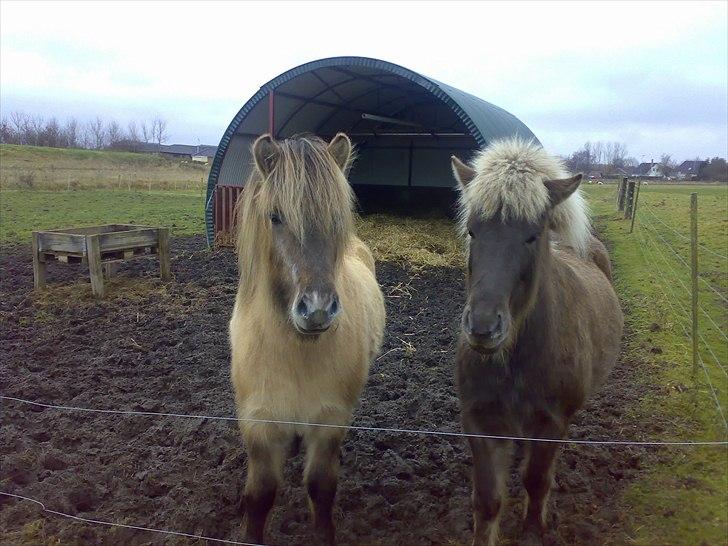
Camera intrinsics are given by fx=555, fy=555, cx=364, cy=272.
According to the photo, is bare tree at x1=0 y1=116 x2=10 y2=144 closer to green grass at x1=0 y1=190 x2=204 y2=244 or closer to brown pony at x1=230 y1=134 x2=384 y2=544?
green grass at x1=0 y1=190 x2=204 y2=244

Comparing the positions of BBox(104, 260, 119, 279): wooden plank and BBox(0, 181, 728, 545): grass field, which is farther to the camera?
BBox(104, 260, 119, 279): wooden plank

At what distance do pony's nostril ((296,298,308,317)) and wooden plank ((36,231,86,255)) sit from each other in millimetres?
6841

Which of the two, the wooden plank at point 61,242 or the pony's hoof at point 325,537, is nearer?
the pony's hoof at point 325,537

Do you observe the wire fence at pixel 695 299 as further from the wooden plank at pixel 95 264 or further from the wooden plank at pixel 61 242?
the wooden plank at pixel 61 242

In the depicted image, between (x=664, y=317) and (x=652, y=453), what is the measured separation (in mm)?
3793

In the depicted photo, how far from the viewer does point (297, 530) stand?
334 centimetres

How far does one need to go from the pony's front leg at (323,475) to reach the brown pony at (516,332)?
76 cm

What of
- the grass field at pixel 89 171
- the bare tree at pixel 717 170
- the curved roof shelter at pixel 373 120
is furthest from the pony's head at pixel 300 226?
the bare tree at pixel 717 170

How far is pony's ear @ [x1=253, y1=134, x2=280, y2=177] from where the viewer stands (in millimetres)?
2836

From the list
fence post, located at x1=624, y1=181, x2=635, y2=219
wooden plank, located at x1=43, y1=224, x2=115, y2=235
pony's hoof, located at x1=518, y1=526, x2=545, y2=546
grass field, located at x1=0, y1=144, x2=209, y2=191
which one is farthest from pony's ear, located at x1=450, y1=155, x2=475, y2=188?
grass field, located at x1=0, y1=144, x2=209, y2=191

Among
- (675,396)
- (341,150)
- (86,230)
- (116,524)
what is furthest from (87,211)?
(675,396)

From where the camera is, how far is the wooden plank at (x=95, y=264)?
802cm

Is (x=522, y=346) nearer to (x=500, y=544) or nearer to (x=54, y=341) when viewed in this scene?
(x=500, y=544)

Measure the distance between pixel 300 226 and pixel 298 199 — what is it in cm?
13
